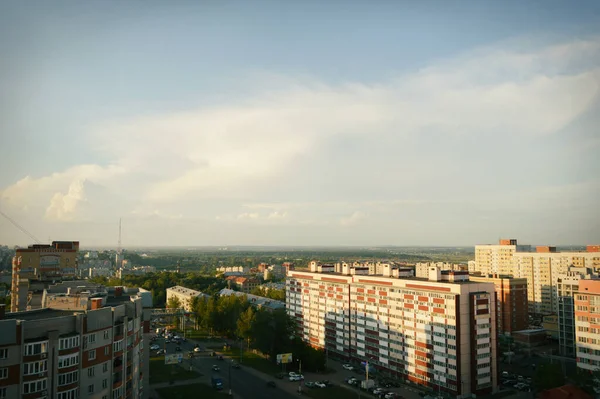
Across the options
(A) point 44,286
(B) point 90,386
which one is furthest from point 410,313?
(A) point 44,286

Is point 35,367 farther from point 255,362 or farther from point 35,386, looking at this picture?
point 255,362

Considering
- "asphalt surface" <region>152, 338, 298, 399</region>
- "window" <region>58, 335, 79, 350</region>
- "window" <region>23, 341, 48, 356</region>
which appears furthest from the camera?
"asphalt surface" <region>152, 338, 298, 399</region>

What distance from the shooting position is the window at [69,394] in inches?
1004

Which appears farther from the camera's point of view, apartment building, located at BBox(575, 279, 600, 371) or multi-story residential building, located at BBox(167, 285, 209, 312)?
multi-story residential building, located at BBox(167, 285, 209, 312)

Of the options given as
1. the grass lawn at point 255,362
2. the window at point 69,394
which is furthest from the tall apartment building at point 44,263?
the window at point 69,394

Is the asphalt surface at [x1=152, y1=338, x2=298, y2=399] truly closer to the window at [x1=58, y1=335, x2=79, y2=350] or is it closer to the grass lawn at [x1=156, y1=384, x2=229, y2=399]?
the grass lawn at [x1=156, y1=384, x2=229, y2=399]

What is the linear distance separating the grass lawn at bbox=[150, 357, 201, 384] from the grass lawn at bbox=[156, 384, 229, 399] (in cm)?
335

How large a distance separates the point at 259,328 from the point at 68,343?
113 ft

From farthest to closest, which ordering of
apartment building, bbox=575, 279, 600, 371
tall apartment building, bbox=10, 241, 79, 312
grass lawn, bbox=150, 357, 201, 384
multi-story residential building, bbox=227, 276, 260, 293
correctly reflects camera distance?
multi-story residential building, bbox=227, 276, 260, 293 < tall apartment building, bbox=10, 241, 79, 312 < grass lawn, bbox=150, 357, 201, 384 < apartment building, bbox=575, 279, 600, 371

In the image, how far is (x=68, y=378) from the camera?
25.9 meters

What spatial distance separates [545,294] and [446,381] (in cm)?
6418

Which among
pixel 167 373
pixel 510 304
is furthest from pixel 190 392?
pixel 510 304

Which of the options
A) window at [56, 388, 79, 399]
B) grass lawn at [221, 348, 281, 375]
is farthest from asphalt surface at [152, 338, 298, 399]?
window at [56, 388, 79, 399]

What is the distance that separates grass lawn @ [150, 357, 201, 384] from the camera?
4963 centimetres
